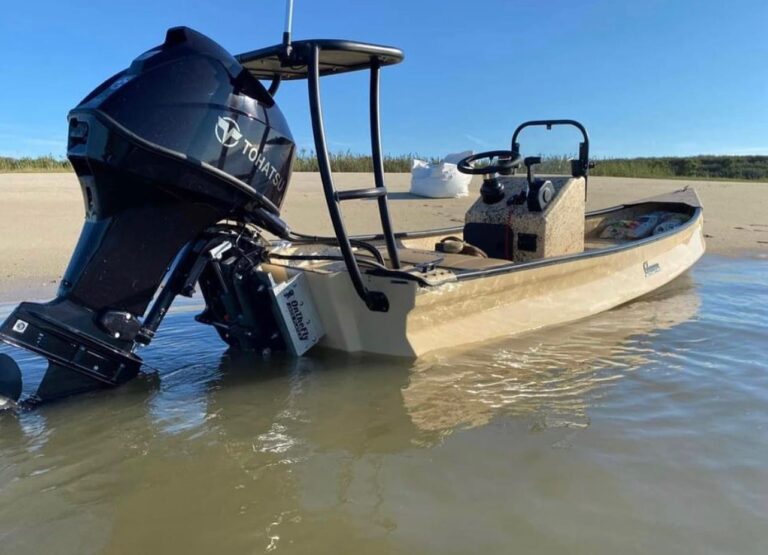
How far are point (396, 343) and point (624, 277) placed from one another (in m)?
2.71

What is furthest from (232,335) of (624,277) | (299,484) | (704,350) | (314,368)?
(624,277)

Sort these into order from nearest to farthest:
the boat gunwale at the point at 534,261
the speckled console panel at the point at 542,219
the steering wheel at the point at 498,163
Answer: the boat gunwale at the point at 534,261 → the steering wheel at the point at 498,163 → the speckled console panel at the point at 542,219

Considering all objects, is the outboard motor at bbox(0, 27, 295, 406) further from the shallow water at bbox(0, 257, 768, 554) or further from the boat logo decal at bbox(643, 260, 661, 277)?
the boat logo decal at bbox(643, 260, 661, 277)

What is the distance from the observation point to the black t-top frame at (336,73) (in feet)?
10.3

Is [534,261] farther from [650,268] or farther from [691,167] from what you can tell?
[691,167]

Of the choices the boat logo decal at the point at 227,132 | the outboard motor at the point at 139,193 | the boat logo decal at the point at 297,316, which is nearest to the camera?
the outboard motor at the point at 139,193

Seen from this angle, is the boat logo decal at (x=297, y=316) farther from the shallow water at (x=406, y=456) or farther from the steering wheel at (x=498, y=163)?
the steering wheel at (x=498, y=163)

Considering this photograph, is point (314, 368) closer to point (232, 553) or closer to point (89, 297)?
point (89, 297)

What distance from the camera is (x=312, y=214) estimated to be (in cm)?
1206

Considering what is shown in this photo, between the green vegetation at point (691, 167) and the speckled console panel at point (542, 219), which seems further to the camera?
the green vegetation at point (691, 167)

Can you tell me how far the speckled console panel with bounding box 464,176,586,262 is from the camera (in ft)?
17.0

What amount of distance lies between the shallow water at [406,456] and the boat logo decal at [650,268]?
1704 mm

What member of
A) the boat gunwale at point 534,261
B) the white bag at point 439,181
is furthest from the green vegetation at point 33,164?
the boat gunwale at point 534,261

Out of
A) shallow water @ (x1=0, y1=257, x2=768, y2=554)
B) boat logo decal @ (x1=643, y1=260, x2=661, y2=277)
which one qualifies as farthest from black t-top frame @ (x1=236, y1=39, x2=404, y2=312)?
boat logo decal @ (x1=643, y1=260, x2=661, y2=277)
